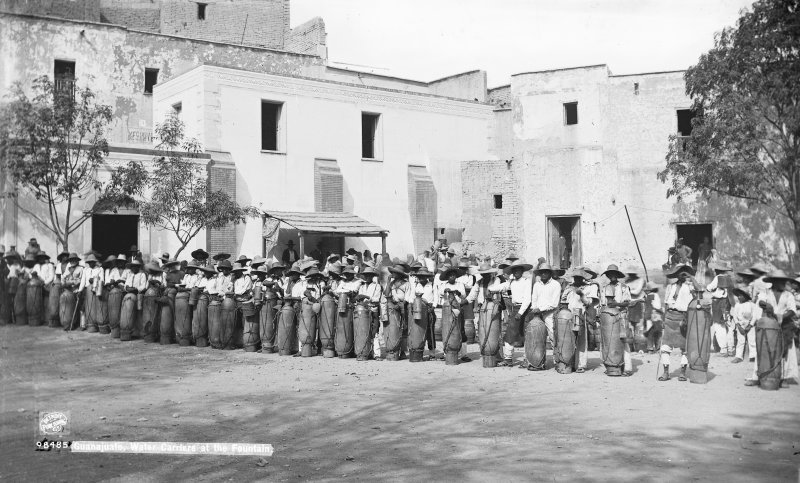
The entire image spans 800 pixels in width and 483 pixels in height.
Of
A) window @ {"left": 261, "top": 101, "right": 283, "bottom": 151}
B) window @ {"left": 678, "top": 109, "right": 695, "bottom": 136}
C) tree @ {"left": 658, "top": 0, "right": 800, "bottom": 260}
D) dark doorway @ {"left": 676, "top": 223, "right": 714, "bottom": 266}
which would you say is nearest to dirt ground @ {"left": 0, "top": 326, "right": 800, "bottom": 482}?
tree @ {"left": 658, "top": 0, "right": 800, "bottom": 260}

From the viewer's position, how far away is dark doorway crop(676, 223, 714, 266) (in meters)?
24.1

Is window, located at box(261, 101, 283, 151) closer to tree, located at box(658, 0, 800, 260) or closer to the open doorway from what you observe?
the open doorway

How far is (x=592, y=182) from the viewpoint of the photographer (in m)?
26.4

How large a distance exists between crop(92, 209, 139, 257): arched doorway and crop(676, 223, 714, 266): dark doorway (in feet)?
56.8

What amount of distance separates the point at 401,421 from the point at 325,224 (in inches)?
679

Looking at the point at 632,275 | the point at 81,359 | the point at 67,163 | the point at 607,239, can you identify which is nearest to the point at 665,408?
the point at 632,275

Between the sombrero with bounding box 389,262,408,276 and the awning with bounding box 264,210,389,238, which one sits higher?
the awning with bounding box 264,210,389,238

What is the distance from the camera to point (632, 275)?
1255cm

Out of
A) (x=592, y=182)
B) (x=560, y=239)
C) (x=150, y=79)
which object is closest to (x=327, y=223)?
(x=560, y=239)

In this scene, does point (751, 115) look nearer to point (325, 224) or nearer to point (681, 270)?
point (681, 270)

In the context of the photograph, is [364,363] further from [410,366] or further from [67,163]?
[67,163]

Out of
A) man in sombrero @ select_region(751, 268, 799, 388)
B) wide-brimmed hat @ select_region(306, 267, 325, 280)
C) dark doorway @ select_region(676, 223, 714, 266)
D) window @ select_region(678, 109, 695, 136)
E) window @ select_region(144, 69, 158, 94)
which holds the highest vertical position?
window @ select_region(144, 69, 158, 94)

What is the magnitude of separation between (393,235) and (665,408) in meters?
20.6

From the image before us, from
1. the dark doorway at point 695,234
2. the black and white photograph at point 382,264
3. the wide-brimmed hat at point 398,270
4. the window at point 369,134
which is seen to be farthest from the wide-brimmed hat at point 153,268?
the dark doorway at point 695,234
